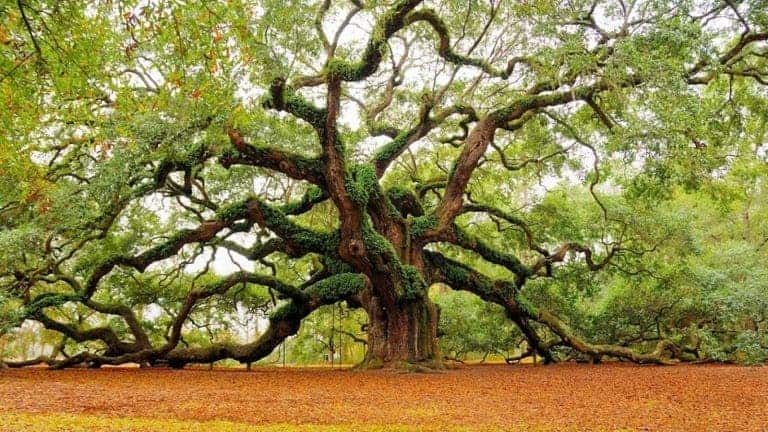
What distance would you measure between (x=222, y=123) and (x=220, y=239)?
450cm

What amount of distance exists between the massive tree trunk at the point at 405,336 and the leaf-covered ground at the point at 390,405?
2.31 metres

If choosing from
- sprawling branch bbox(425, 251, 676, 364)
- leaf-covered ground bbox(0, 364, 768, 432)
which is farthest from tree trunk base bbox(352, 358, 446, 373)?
sprawling branch bbox(425, 251, 676, 364)

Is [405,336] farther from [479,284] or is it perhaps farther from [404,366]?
[479,284]

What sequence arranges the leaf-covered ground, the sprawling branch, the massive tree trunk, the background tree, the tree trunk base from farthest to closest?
the sprawling branch < the massive tree trunk < the tree trunk base < the background tree < the leaf-covered ground

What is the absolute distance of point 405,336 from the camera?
10.6 metres

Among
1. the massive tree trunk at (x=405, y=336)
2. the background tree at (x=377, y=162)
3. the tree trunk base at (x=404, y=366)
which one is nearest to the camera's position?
the background tree at (x=377, y=162)

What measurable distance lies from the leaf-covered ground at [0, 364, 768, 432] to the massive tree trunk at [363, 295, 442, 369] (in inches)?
90.8

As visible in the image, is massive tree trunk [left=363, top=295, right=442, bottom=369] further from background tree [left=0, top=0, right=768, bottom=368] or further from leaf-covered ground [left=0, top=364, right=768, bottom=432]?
leaf-covered ground [left=0, top=364, right=768, bottom=432]

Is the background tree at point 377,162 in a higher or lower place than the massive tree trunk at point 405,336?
higher

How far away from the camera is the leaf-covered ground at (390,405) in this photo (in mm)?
4094

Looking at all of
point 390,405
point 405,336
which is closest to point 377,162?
point 405,336

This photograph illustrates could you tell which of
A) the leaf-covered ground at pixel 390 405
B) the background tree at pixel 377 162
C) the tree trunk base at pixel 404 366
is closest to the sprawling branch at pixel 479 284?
the background tree at pixel 377 162

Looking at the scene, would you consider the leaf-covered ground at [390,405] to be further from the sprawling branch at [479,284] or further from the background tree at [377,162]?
the sprawling branch at [479,284]

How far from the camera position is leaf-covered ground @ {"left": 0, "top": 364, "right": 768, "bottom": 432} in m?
4.09
